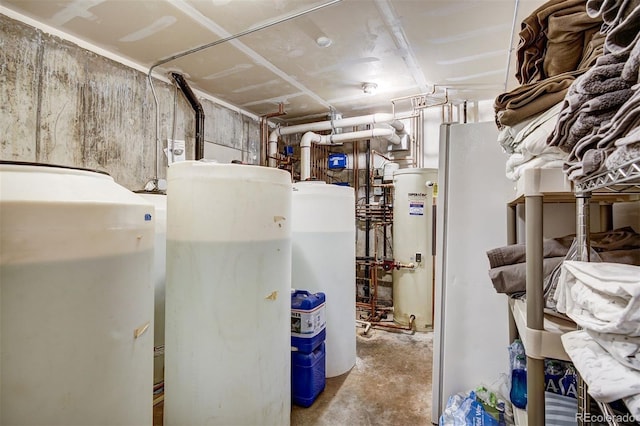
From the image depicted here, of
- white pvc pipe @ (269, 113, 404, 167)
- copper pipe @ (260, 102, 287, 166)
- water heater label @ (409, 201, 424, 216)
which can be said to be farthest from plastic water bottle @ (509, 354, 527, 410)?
copper pipe @ (260, 102, 287, 166)

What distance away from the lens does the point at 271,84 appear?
12.6 feet

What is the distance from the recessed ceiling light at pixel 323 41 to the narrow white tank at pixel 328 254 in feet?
4.09

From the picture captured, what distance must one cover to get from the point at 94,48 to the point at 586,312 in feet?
12.4

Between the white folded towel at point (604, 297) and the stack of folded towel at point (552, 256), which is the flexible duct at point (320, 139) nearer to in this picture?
the stack of folded towel at point (552, 256)

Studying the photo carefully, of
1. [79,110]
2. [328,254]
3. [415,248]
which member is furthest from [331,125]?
[79,110]

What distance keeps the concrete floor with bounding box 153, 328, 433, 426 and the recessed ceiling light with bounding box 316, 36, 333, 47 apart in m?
2.94

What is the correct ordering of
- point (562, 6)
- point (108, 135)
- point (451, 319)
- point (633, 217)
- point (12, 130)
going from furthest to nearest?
point (108, 135)
point (12, 130)
point (451, 319)
point (633, 217)
point (562, 6)

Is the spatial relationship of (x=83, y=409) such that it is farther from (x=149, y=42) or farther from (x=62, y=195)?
(x=149, y=42)

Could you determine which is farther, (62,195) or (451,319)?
(451,319)

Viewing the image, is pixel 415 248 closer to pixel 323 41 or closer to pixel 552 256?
pixel 323 41

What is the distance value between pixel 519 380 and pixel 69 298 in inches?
71.7

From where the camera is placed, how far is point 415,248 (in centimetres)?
408

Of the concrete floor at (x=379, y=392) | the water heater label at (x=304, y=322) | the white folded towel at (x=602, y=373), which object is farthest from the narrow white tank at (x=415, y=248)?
the white folded towel at (x=602, y=373)

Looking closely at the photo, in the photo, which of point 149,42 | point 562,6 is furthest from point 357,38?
point 562,6
